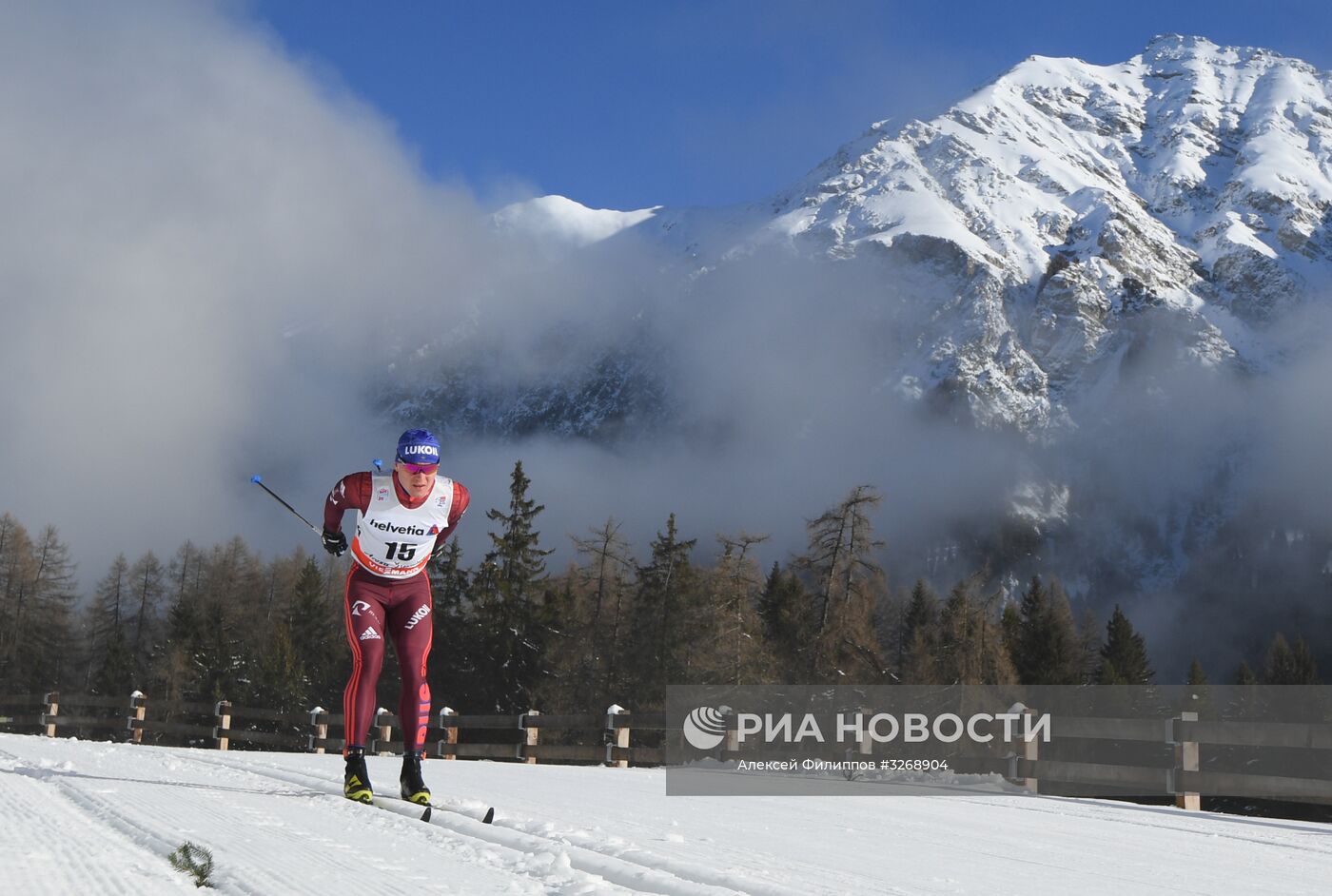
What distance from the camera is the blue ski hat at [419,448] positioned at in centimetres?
609

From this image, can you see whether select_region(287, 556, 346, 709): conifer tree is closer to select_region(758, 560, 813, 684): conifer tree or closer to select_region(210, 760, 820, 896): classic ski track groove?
select_region(758, 560, 813, 684): conifer tree

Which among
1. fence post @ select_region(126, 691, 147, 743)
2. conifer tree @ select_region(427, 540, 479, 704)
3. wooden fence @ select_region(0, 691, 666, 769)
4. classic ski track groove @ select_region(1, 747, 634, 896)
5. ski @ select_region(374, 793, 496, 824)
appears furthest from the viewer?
conifer tree @ select_region(427, 540, 479, 704)

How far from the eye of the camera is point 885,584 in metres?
36.7

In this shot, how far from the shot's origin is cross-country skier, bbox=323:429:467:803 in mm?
6148

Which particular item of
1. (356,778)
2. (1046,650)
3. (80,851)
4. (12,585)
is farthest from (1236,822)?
(1046,650)

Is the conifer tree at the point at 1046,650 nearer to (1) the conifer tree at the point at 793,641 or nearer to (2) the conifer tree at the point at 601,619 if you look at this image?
(1) the conifer tree at the point at 793,641

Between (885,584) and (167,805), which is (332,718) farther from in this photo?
(885,584)

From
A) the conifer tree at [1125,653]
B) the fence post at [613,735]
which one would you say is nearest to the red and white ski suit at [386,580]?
the fence post at [613,735]

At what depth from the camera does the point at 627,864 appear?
12.2 feet

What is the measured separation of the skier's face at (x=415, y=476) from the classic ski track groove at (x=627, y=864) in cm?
181

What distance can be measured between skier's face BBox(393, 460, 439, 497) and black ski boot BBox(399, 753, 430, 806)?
1348 millimetres

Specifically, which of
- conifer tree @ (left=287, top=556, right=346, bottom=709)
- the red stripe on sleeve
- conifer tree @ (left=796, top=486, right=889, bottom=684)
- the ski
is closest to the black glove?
the red stripe on sleeve

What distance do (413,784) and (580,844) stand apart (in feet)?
5.47

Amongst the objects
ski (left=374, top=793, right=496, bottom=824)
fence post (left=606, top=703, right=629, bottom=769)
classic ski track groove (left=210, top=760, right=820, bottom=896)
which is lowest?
fence post (left=606, top=703, right=629, bottom=769)
